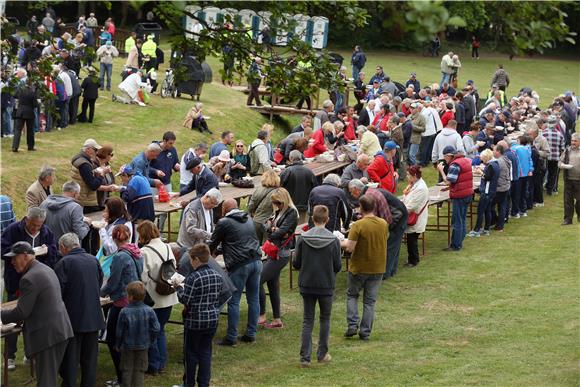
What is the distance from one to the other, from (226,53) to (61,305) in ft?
14.0

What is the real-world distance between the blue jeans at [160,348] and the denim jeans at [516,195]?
11.0m

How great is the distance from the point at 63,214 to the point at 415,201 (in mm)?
5861

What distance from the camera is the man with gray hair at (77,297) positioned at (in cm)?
1045

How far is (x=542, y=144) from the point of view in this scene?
22.9m

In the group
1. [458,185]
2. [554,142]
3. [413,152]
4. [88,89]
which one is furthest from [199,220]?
[88,89]

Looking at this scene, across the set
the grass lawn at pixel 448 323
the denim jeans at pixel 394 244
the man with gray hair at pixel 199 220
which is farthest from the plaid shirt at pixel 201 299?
the denim jeans at pixel 394 244

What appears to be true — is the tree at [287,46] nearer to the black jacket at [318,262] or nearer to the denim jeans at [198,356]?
the black jacket at [318,262]

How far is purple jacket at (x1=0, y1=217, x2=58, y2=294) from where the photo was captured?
11.7 meters

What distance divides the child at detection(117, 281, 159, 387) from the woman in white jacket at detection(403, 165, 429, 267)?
21.7ft

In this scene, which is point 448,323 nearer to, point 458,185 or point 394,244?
point 394,244

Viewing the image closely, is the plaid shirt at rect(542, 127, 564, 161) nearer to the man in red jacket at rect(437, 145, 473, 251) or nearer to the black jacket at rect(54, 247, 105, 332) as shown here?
the man in red jacket at rect(437, 145, 473, 251)

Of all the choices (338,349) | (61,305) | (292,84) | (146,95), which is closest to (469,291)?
(338,349)

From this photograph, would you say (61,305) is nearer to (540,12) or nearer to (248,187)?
(540,12)

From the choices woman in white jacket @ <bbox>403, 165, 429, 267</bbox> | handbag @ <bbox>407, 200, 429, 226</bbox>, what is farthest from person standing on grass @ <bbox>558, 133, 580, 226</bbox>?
handbag @ <bbox>407, 200, 429, 226</bbox>
